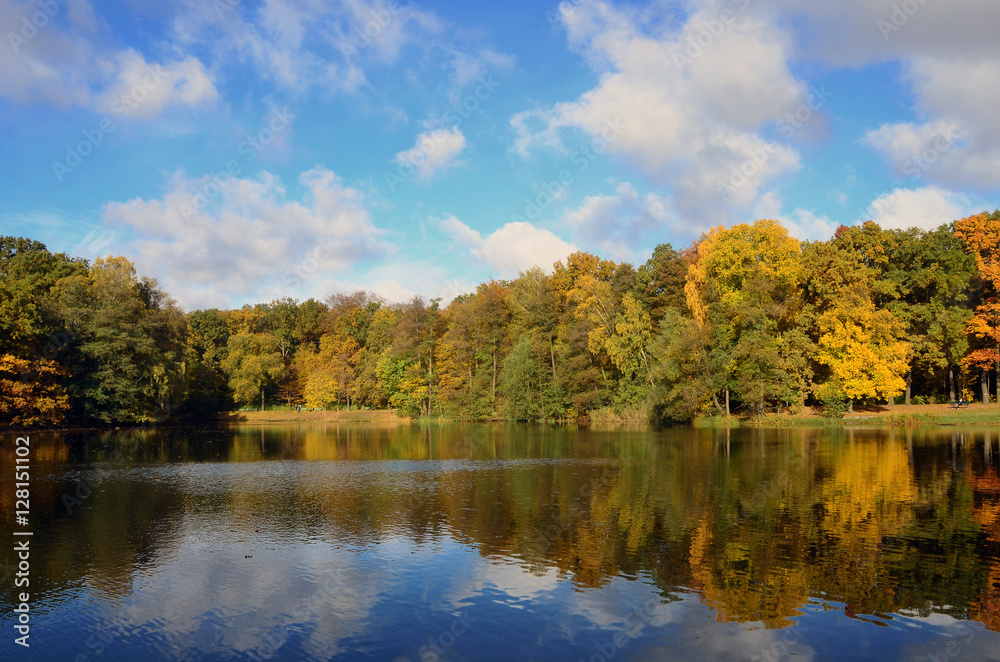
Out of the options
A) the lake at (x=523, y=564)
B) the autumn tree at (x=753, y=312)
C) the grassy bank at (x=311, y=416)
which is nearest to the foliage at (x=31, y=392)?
the lake at (x=523, y=564)

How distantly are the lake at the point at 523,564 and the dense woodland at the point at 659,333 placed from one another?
27.4 meters

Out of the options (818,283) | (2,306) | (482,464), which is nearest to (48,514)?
(482,464)

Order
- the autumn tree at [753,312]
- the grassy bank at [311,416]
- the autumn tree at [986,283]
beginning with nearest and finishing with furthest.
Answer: the autumn tree at [986,283] < the autumn tree at [753,312] < the grassy bank at [311,416]

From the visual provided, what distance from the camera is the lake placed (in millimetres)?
10773

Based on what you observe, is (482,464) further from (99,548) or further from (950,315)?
(950,315)

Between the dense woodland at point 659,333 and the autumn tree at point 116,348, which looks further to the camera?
the autumn tree at point 116,348

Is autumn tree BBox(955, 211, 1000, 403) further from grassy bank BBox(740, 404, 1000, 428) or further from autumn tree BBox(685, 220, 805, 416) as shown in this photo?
autumn tree BBox(685, 220, 805, 416)

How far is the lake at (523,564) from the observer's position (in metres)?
10.8

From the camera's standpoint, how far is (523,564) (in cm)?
1500

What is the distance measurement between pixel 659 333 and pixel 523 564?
55.4 metres

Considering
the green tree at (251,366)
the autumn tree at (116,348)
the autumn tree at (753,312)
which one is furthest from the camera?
the green tree at (251,366)

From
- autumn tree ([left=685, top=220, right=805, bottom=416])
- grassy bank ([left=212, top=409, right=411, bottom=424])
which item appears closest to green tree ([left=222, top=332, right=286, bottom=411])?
grassy bank ([left=212, top=409, right=411, bottom=424])

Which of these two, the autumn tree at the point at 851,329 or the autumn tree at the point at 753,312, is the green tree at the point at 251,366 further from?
the autumn tree at the point at 851,329

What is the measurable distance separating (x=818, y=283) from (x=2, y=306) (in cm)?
6731
